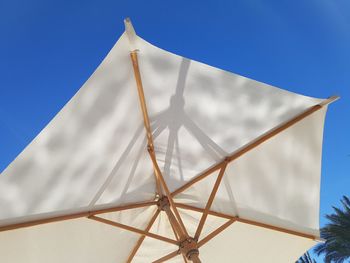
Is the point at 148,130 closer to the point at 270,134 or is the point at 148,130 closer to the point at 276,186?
the point at 270,134

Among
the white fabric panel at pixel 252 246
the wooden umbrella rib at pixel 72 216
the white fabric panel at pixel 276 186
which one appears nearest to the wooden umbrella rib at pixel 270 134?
the white fabric panel at pixel 276 186

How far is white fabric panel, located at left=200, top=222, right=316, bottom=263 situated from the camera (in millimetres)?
4816

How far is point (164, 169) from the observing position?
4.56 meters

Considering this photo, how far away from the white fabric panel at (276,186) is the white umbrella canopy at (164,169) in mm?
14

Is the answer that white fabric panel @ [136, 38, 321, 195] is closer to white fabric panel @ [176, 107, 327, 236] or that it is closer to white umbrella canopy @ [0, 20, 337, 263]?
white umbrella canopy @ [0, 20, 337, 263]

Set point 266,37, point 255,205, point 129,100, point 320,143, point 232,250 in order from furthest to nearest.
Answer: point 266,37 < point 232,250 < point 255,205 < point 320,143 < point 129,100

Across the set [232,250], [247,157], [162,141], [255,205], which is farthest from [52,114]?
[232,250]

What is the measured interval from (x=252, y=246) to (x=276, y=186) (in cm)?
99

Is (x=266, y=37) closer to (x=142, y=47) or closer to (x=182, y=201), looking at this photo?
(x=182, y=201)

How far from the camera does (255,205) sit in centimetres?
469

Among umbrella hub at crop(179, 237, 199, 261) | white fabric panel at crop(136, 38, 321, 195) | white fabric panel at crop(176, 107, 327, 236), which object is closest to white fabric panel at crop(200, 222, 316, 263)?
white fabric panel at crop(176, 107, 327, 236)

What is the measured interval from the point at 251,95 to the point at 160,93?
0.98m

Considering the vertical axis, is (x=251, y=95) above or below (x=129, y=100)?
below

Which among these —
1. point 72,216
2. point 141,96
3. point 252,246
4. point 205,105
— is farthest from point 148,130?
point 252,246
